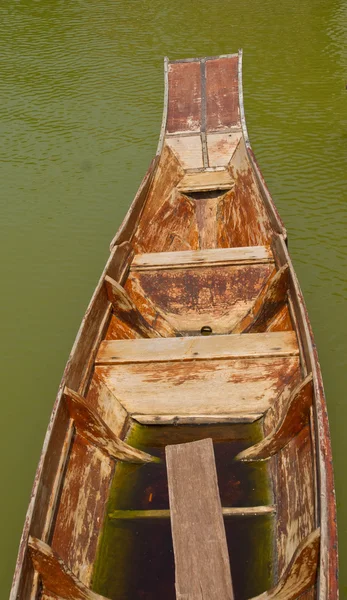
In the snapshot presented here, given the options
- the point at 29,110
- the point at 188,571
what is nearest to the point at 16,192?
the point at 29,110

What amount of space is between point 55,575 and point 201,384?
7.25 ft

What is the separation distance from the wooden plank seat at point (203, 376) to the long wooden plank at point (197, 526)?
96 centimetres

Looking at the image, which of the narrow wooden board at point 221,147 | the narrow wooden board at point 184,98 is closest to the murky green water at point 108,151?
the narrow wooden board at point 221,147

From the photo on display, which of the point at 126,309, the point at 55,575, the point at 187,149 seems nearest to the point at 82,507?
the point at 55,575

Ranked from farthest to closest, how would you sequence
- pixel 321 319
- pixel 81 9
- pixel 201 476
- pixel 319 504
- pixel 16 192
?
1. pixel 81 9
2. pixel 16 192
3. pixel 321 319
4. pixel 201 476
5. pixel 319 504

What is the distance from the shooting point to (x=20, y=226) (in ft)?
31.1

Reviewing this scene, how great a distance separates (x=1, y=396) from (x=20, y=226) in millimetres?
4180

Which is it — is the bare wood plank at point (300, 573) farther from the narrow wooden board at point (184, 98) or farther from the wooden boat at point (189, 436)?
the narrow wooden board at point (184, 98)

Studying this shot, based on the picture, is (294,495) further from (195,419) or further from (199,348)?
(199,348)

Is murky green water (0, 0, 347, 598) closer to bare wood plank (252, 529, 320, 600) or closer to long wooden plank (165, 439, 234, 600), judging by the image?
bare wood plank (252, 529, 320, 600)

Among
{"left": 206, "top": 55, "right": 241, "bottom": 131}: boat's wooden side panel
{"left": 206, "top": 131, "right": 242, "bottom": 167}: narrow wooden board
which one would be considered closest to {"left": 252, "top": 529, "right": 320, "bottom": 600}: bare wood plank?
{"left": 206, "top": 131, "right": 242, "bottom": 167}: narrow wooden board

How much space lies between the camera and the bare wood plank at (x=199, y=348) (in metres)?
5.07

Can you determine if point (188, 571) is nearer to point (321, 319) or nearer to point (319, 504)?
point (319, 504)

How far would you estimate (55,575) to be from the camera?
3355 mm
